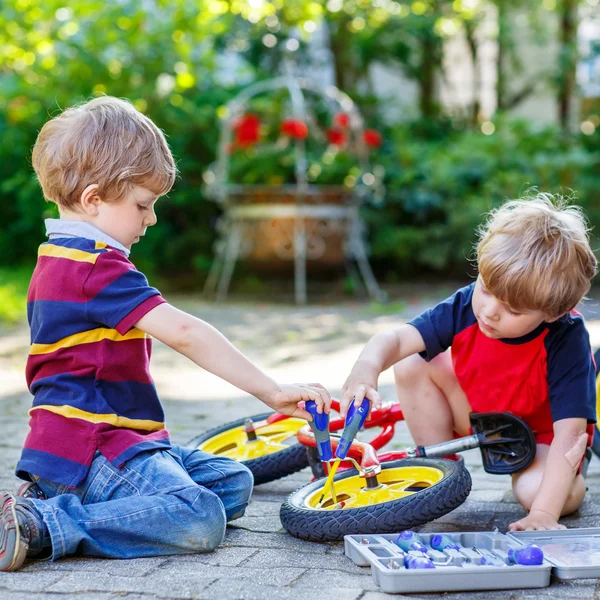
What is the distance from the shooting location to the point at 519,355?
7.66 ft

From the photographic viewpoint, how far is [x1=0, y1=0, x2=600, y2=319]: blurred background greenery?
27.3 feet

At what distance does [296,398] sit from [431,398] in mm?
596

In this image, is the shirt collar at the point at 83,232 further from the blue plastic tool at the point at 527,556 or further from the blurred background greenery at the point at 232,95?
the blurred background greenery at the point at 232,95

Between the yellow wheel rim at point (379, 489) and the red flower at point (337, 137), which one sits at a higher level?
the red flower at point (337, 137)

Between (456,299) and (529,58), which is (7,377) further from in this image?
(529,58)

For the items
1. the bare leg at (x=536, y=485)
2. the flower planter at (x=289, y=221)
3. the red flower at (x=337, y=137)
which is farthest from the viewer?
the red flower at (x=337, y=137)

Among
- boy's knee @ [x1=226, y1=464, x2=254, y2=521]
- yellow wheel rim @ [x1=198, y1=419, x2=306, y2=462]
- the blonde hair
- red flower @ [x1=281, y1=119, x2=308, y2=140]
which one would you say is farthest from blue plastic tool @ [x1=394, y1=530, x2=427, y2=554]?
red flower @ [x1=281, y1=119, x2=308, y2=140]

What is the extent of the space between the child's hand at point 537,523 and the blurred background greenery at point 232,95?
5.31 meters

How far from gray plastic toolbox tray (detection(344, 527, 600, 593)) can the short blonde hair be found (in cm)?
53

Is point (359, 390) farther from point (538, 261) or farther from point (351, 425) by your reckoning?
point (538, 261)

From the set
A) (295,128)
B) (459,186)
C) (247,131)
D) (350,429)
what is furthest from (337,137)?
(350,429)

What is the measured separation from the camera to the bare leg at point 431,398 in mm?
2502

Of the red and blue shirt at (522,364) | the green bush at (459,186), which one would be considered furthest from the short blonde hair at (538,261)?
the green bush at (459,186)

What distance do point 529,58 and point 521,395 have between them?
1076 centimetres
